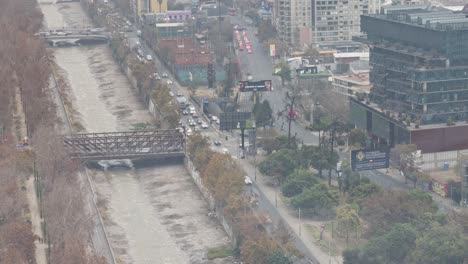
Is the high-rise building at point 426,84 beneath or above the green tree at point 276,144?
above

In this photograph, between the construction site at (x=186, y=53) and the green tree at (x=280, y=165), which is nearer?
the green tree at (x=280, y=165)

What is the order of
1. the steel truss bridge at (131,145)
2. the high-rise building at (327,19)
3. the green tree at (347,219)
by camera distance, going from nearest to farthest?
the green tree at (347,219), the steel truss bridge at (131,145), the high-rise building at (327,19)

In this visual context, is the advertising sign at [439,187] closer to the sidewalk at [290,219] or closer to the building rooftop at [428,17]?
the sidewalk at [290,219]

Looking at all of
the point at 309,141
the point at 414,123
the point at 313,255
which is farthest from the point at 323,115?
the point at 313,255

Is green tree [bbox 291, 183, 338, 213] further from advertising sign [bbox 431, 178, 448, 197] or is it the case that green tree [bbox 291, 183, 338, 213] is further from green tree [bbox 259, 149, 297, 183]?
advertising sign [bbox 431, 178, 448, 197]

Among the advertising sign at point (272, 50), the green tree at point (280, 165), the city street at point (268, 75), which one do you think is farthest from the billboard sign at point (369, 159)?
the advertising sign at point (272, 50)

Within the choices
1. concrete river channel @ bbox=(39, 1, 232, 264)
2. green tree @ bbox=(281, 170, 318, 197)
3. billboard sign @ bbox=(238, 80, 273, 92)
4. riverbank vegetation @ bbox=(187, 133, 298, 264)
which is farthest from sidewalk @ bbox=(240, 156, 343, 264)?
billboard sign @ bbox=(238, 80, 273, 92)

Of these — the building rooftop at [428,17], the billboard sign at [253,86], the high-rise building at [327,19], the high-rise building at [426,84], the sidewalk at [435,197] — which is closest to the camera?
the sidewalk at [435,197]
